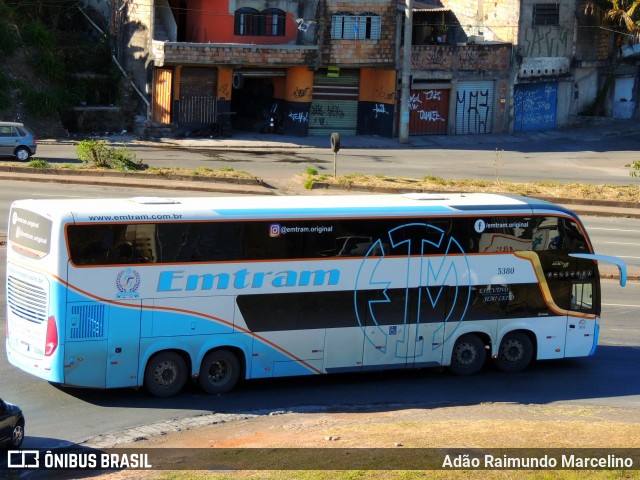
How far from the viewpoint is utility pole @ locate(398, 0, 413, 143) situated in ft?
166

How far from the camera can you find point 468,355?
19.6 meters

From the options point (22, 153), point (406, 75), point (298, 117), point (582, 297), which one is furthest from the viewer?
point (298, 117)

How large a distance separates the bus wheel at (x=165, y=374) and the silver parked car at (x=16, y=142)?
25206 millimetres

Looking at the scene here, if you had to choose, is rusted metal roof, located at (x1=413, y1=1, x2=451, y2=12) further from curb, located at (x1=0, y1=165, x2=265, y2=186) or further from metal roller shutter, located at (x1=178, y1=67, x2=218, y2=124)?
curb, located at (x1=0, y1=165, x2=265, y2=186)

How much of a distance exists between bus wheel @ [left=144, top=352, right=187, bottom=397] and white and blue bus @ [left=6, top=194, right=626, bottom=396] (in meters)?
0.03

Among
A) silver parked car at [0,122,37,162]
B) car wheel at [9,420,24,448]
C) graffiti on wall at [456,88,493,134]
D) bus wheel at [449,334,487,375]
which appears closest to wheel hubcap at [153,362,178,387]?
car wheel at [9,420,24,448]

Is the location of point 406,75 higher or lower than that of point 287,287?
higher

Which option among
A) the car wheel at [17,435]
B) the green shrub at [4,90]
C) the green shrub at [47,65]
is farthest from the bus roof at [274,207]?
the green shrub at [47,65]

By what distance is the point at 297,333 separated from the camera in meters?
18.0

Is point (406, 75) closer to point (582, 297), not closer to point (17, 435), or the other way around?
point (582, 297)

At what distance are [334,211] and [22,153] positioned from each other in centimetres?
2540

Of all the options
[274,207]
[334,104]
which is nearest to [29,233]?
[274,207]

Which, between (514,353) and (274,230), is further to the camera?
(514,353)

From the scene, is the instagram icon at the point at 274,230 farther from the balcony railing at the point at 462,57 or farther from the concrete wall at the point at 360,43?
the balcony railing at the point at 462,57
